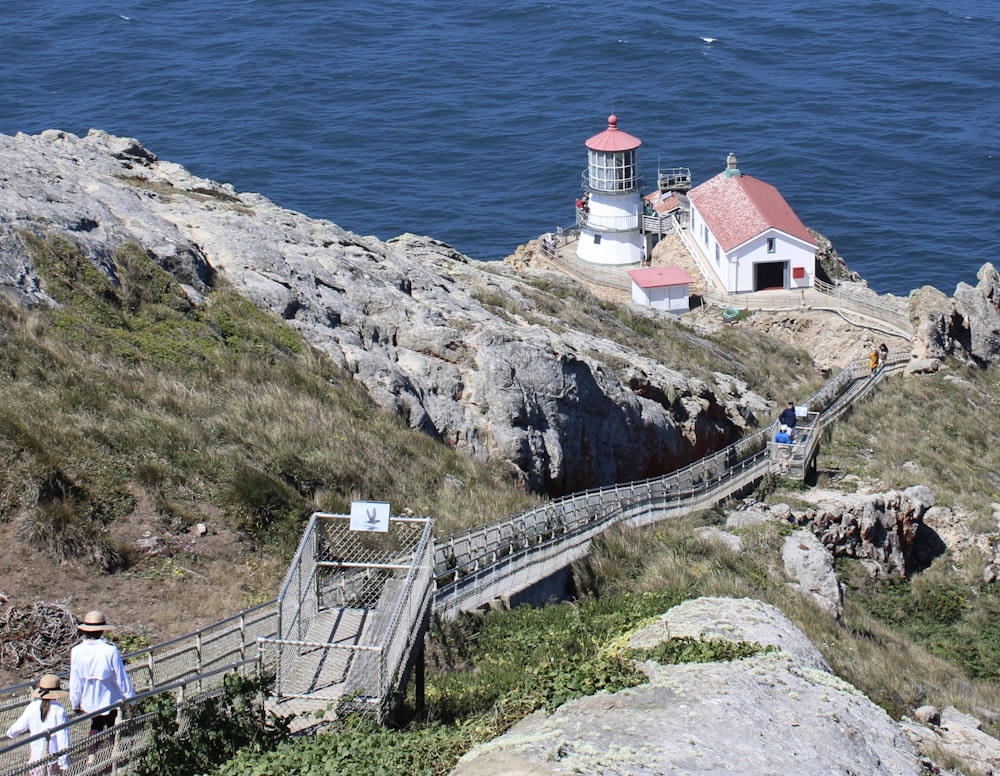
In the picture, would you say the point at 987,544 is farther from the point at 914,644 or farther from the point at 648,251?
the point at 648,251

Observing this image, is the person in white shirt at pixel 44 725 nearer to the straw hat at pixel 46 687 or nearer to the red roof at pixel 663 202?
the straw hat at pixel 46 687

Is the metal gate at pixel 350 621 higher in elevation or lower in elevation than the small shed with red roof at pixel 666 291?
lower

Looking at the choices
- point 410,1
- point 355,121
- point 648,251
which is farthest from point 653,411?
point 410,1

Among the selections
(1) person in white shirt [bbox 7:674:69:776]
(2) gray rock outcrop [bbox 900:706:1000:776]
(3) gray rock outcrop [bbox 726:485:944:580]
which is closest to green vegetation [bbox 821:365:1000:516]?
(3) gray rock outcrop [bbox 726:485:944:580]

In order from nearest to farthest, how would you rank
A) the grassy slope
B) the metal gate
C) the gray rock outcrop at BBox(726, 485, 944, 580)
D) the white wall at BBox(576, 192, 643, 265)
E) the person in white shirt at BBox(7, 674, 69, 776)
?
1. the person in white shirt at BBox(7, 674, 69, 776)
2. the metal gate
3. the grassy slope
4. the gray rock outcrop at BBox(726, 485, 944, 580)
5. the white wall at BBox(576, 192, 643, 265)

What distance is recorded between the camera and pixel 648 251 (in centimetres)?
6016

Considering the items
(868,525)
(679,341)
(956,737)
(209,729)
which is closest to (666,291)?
(679,341)

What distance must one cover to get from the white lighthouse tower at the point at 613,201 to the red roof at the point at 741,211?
3092mm

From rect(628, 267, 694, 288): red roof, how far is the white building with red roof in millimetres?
1917

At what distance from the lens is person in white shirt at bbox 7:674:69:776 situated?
32.1ft

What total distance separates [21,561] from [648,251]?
159 feet

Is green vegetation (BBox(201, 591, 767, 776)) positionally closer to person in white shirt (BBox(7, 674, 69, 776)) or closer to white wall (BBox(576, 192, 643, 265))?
person in white shirt (BBox(7, 674, 69, 776))

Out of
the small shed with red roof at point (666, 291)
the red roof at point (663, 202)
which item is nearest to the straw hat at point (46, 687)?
the small shed with red roof at point (666, 291)

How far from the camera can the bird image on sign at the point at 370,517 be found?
14133 millimetres
